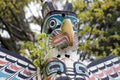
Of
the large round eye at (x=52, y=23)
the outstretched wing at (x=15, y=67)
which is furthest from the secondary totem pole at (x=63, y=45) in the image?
the outstretched wing at (x=15, y=67)

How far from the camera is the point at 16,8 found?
7543 millimetres

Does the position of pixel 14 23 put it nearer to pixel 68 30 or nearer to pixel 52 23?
pixel 52 23

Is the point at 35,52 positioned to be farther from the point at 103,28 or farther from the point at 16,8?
→ the point at 103,28

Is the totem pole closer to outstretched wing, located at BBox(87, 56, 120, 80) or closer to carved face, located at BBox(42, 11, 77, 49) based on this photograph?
carved face, located at BBox(42, 11, 77, 49)

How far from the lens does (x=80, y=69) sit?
4.26 metres

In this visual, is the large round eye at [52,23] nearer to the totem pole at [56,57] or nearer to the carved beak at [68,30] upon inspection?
the totem pole at [56,57]

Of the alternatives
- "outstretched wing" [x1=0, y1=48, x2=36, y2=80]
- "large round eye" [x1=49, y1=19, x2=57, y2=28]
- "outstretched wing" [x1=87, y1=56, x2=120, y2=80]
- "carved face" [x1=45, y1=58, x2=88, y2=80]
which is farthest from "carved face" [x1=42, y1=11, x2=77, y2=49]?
"outstretched wing" [x1=87, y1=56, x2=120, y2=80]

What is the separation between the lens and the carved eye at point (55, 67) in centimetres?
417

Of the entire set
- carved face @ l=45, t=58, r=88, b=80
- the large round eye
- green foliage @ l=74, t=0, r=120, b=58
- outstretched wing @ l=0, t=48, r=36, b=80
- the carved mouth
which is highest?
green foliage @ l=74, t=0, r=120, b=58

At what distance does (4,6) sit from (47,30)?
2880 mm

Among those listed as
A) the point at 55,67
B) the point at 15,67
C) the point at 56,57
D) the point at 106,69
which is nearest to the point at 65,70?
the point at 55,67

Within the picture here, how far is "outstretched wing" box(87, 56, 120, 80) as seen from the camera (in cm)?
479

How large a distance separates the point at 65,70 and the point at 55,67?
12cm

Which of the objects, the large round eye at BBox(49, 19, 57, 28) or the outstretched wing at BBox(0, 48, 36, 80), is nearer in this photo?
the outstretched wing at BBox(0, 48, 36, 80)
